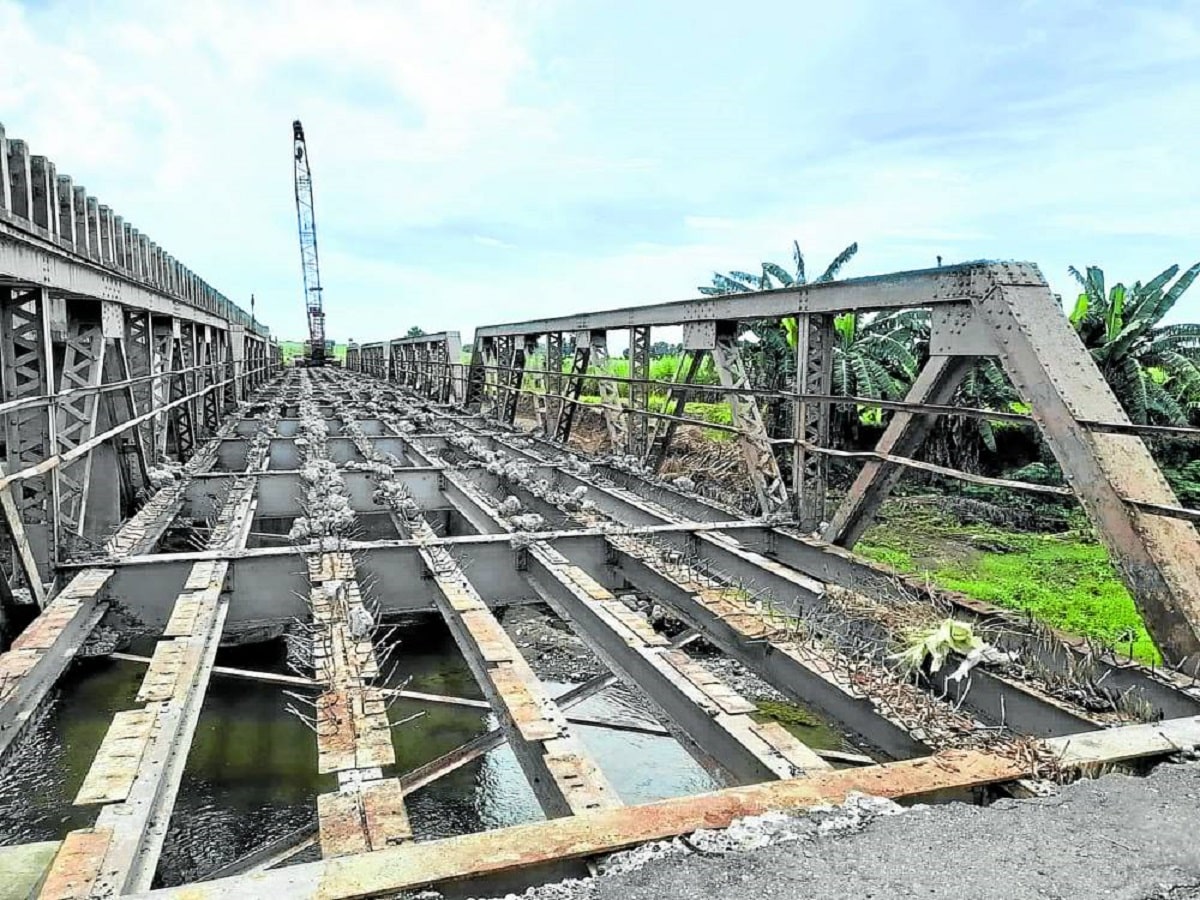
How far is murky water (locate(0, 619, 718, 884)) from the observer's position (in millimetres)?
5047

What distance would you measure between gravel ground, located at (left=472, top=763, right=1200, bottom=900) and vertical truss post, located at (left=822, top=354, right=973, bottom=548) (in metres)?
2.60

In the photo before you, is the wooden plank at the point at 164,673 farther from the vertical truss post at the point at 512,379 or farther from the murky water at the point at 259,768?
the vertical truss post at the point at 512,379

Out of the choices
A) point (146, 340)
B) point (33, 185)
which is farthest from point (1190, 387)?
point (33, 185)

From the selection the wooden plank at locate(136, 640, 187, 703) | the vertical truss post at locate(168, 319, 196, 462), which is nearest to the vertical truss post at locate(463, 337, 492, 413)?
the vertical truss post at locate(168, 319, 196, 462)

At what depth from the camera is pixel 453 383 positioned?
55.2ft

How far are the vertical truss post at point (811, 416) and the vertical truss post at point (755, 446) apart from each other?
0.15 metres

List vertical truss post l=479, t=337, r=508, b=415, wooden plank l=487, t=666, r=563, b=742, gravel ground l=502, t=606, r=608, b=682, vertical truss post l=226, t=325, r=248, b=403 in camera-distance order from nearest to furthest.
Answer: wooden plank l=487, t=666, r=563, b=742, gravel ground l=502, t=606, r=608, b=682, vertical truss post l=479, t=337, r=508, b=415, vertical truss post l=226, t=325, r=248, b=403

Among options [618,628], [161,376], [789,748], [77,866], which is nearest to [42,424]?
[161,376]

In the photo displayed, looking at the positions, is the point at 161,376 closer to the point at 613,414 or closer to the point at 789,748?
the point at 613,414

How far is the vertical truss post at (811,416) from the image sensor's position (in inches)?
217

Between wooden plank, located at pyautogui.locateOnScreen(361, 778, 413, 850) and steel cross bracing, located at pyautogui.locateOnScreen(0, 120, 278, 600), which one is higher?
steel cross bracing, located at pyautogui.locateOnScreen(0, 120, 278, 600)

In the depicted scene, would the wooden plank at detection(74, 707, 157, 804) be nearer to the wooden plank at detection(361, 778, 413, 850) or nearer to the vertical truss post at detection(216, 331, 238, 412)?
the wooden plank at detection(361, 778, 413, 850)

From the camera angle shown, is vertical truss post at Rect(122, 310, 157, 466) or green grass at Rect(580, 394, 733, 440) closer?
vertical truss post at Rect(122, 310, 157, 466)

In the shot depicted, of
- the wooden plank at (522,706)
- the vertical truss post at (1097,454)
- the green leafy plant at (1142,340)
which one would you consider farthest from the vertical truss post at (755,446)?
the green leafy plant at (1142,340)
